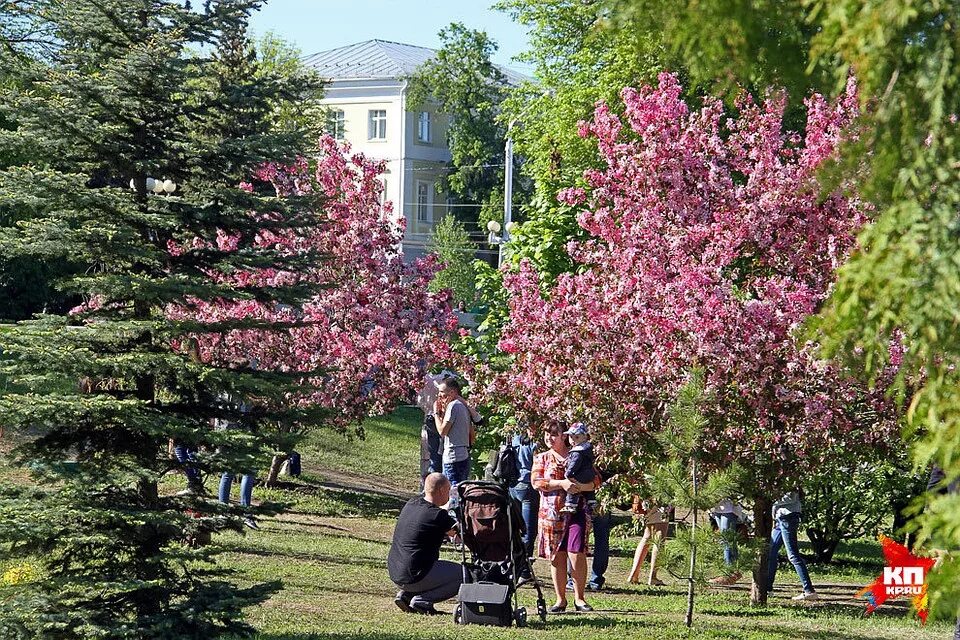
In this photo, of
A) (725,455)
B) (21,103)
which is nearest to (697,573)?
(725,455)

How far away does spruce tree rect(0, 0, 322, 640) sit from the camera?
28.1 ft

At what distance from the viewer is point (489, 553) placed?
11.2m

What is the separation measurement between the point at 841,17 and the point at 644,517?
11001mm

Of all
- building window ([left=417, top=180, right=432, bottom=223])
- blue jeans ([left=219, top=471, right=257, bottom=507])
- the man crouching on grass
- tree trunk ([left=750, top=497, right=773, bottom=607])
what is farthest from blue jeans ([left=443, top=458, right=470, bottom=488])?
building window ([left=417, top=180, right=432, bottom=223])

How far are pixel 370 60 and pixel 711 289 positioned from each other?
63.2 metres

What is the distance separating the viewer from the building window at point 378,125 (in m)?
71.6

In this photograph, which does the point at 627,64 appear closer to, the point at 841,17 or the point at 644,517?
the point at 644,517

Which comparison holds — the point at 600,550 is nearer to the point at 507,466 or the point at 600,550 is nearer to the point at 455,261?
the point at 507,466

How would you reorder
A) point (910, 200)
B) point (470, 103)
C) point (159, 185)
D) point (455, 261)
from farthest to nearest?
point (470, 103)
point (455, 261)
point (159, 185)
point (910, 200)

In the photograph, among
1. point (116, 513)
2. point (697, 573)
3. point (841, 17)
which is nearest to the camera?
point (841, 17)

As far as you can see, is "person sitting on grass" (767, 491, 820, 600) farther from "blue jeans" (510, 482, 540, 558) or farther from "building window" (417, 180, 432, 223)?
"building window" (417, 180, 432, 223)

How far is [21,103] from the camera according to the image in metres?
8.58

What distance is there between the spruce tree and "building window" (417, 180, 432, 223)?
64763 millimetres

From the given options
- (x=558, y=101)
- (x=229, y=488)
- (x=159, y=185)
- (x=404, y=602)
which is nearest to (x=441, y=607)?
(x=404, y=602)
